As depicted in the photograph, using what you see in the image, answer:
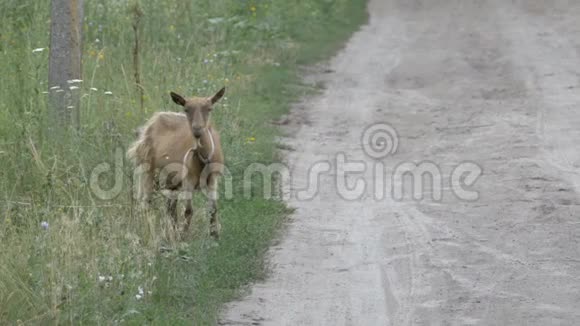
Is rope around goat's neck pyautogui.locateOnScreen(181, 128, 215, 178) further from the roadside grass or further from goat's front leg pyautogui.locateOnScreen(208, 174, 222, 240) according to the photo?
the roadside grass

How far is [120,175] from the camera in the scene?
39.4ft

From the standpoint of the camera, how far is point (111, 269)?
9250mm

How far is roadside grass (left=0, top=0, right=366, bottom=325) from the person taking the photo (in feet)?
29.7

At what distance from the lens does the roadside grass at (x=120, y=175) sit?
9039mm

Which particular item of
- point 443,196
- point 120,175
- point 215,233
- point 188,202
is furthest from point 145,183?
point 443,196

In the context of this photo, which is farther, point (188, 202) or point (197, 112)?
point (188, 202)

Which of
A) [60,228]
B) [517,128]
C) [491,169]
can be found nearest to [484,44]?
[517,128]

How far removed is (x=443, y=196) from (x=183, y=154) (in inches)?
134

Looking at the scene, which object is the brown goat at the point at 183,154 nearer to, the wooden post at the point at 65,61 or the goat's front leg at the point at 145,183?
the goat's front leg at the point at 145,183

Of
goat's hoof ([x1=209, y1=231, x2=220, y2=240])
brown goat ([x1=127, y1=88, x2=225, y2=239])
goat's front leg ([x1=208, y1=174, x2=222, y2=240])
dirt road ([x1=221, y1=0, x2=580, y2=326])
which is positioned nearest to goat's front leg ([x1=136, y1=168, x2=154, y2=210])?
brown goat ([x1=127, y1=88, x2=225, y2=239])

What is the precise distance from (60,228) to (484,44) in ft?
50.8

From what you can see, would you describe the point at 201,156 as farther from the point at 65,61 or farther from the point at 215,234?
the point at 65,61

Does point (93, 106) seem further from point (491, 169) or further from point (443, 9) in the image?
point (443, 9)

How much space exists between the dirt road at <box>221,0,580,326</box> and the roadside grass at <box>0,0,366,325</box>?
47cm
